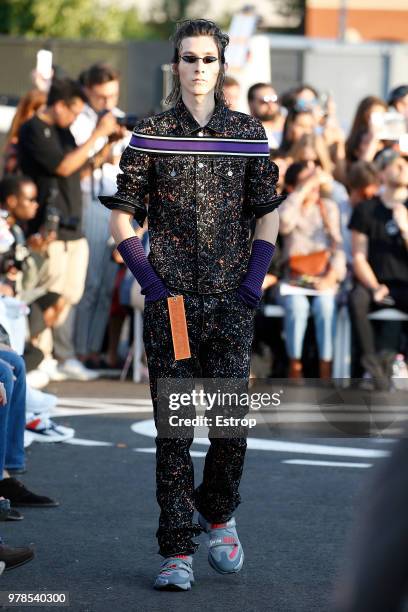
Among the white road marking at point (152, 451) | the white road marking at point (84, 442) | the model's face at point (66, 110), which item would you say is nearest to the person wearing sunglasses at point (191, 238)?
the white road marking at point (152, 451)

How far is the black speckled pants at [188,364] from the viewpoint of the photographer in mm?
5277

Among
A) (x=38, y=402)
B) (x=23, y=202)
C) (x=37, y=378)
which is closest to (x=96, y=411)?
(x=37, y=378)

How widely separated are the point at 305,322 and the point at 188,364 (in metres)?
5.96

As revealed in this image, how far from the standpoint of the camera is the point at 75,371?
451 inches

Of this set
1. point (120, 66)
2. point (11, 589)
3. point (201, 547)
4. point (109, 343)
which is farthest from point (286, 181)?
point (120, 66)

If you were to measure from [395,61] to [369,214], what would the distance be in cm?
1148

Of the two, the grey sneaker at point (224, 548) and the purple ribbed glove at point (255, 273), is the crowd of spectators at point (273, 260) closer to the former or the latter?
the grey sneaker at point (224, 548)

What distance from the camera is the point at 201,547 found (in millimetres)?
6109

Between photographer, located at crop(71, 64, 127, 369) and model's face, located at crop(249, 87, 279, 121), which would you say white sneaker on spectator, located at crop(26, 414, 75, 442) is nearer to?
photographer, located at crop(71, 64, 127, 369)

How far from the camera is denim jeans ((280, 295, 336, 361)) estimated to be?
11156 millimetres

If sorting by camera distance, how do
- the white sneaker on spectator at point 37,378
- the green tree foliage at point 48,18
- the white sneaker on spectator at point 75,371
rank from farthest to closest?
the green tree foliage at point 48,18
the white sneaker on spectator at point 75,371
the white sneaker on spectator at point 37,378

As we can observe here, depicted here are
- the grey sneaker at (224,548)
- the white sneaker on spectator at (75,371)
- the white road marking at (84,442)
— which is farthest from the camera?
the white sneaker on spectator at (75,371)

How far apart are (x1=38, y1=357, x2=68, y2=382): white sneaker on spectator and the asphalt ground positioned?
189cm

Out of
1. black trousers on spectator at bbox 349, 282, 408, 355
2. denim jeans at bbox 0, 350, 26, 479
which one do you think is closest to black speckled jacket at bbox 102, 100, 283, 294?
denim jeans at bbox 0, 350, 26, 479
